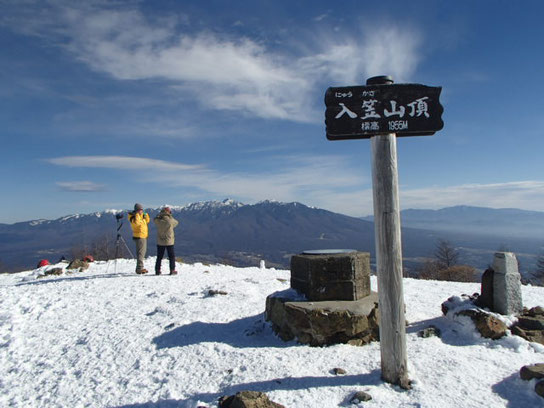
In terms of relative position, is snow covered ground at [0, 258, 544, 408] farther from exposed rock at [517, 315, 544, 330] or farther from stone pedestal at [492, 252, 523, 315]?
stone pedestal at [492, 252, 523, 315]

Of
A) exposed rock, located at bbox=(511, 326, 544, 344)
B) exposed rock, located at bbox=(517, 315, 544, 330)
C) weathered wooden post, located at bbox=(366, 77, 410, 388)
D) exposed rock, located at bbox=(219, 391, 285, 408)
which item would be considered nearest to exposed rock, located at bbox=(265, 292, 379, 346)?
weathered wooden post, located at bbox=(366, 77, 410, 388)

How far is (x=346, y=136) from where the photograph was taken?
15.7 feet

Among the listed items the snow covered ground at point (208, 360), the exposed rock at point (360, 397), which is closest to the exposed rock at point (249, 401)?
the snow covered ground at point (208, 360)

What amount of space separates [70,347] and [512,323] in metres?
8.81

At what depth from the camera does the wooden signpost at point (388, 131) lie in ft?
15.7

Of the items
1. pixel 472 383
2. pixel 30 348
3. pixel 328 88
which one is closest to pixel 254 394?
pixel 472 383

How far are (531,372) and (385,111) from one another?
4226mm

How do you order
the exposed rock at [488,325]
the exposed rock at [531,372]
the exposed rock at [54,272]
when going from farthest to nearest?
the exposed rock at [54,272] → the exposed rock at [488,325] → the exposed rock at [531,372]

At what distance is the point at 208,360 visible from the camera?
570cm

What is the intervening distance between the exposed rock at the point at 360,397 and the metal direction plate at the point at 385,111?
11.7 feet

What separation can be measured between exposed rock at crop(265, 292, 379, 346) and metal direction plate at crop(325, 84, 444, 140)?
10.7ft

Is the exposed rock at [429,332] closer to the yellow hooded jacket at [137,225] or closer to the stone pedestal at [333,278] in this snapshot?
the stone pedestal at [333,278]

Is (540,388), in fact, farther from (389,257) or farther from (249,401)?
(249,401)

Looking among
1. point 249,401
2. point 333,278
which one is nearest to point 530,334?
point 333,278
